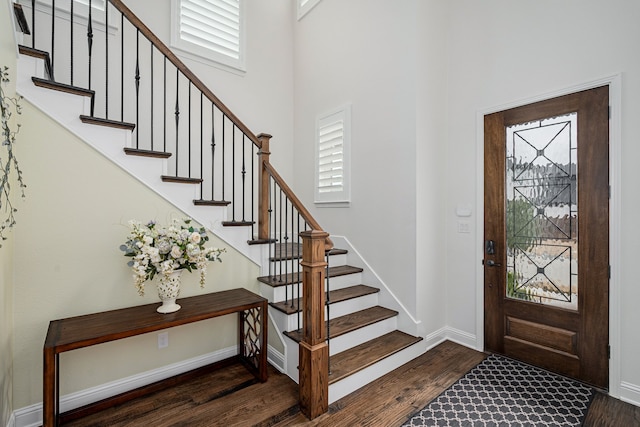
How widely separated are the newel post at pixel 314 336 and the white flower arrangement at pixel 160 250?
0.81 meters

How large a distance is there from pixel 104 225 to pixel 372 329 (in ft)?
7.89

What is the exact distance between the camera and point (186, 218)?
99.2 inches

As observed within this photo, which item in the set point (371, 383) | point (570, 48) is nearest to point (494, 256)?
point (371, 383)

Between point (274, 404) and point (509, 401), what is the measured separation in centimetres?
171

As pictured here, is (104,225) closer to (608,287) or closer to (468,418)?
(468,418)

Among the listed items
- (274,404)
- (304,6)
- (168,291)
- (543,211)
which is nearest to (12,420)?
(168,291)

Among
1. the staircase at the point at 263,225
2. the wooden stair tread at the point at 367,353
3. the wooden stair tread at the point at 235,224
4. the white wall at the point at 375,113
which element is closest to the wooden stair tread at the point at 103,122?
the staircase at the point at 263,225

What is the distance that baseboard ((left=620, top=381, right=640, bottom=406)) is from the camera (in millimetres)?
2162

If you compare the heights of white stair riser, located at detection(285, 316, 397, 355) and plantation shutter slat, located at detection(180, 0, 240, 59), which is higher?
plantation shutter slat, located at detection(180, 0, 240, 59)

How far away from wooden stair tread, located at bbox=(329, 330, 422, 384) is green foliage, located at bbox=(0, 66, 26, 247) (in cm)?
217

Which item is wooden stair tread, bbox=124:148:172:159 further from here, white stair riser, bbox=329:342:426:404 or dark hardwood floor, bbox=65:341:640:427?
white stair riser, bbox=329:342:426:404

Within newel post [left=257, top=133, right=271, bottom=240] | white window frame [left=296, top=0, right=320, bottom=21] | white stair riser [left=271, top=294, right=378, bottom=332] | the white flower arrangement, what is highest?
white window frame [left=296, top=0, right=320, bottom=21]

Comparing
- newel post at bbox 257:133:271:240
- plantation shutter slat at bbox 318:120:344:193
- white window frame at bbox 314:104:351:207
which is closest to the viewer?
newel post at bbox 257:133:271:240

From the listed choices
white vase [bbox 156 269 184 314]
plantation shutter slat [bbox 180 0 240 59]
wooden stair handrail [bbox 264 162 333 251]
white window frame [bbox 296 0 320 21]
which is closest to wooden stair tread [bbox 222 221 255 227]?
wooden stair handrail [bbox 264 162 333 251]
